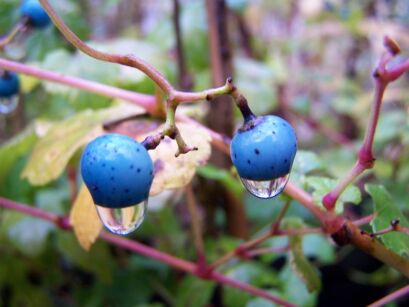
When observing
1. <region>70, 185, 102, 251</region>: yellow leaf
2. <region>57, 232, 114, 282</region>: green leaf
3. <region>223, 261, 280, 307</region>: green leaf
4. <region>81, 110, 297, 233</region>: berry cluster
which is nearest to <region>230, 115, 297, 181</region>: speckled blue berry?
<region>81, 110, 297, 233</region>: berry cluster

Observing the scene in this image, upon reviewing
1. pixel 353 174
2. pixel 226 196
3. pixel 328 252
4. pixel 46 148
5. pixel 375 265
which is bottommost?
pixel 375 265

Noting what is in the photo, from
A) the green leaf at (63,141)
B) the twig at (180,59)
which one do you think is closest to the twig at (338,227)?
the green leaf at (63,141)

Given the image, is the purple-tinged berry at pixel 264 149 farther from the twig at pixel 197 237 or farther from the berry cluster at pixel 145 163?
the twig at pixel 197 237

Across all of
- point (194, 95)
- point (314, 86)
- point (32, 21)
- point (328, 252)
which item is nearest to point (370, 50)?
point (314, 86)

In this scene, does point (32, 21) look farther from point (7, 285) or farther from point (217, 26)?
point (7, 285)

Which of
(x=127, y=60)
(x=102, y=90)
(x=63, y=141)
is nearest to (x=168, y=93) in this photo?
(x=127, y=60)

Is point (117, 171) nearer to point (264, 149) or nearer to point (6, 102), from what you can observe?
point (264, 149)
